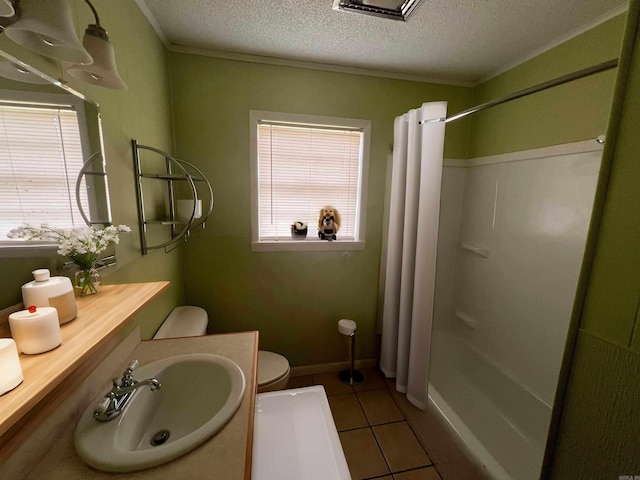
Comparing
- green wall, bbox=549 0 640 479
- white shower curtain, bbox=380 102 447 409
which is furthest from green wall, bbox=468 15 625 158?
green wall, bbox=549 0 640 479

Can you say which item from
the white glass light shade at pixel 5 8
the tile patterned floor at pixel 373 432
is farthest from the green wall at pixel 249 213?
the white glass light shade at pixel 5 8

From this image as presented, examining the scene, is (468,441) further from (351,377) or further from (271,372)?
(271,372)

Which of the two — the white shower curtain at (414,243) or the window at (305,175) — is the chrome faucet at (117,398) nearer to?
the window at (305,175)

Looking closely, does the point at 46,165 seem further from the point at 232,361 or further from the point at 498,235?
the point at 498,235

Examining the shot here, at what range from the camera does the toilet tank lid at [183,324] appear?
1.34 m

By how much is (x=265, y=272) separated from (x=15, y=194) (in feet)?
4.54

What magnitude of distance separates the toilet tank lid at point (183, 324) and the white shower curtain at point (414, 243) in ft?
4.15

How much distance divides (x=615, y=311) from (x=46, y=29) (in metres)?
1.32

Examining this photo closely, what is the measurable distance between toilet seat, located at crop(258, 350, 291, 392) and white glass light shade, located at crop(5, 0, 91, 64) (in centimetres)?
153

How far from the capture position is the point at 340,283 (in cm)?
200

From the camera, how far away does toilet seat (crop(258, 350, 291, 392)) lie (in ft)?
4.71

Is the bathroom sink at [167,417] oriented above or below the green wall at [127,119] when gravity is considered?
below

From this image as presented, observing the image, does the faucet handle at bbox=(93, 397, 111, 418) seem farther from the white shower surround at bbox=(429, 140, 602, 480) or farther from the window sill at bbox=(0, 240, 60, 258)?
the white shower surround at bbox=(429, 140, 602, 480)

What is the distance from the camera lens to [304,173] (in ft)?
6.14
